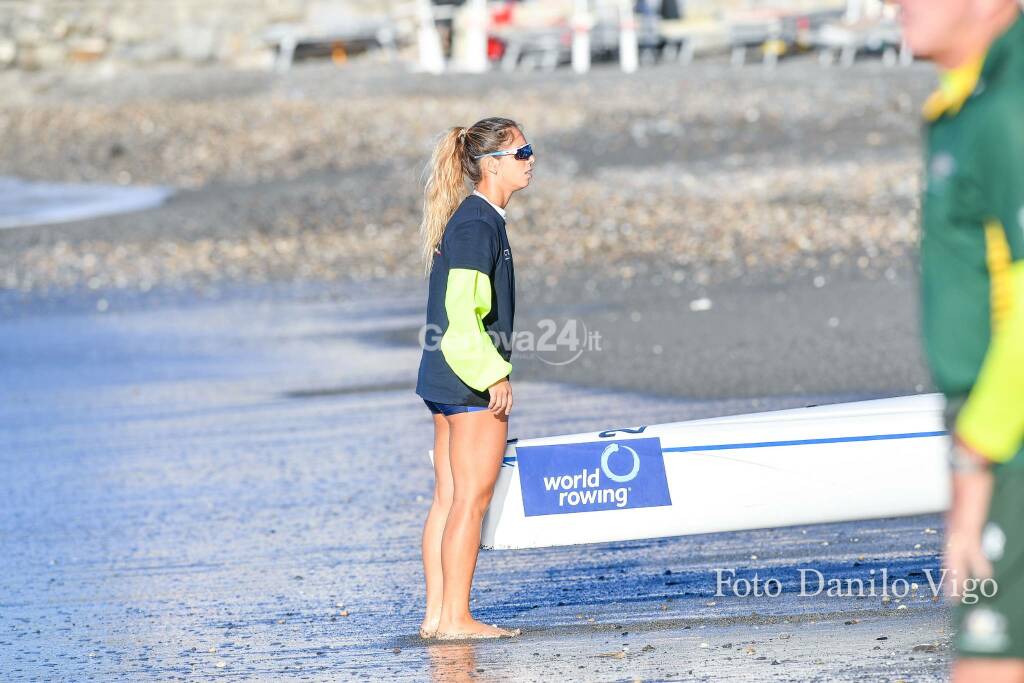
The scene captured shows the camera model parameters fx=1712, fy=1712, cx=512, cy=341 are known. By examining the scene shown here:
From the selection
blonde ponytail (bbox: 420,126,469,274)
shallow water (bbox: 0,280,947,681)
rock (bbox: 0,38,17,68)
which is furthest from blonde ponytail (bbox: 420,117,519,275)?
rock (bbox: 0,38,17,68)

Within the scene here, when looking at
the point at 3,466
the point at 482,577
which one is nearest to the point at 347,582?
the point at 482,577

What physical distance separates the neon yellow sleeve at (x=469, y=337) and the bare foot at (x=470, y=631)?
0.81m

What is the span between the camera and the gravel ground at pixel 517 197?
17.2 metres

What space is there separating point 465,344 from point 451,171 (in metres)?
0.67

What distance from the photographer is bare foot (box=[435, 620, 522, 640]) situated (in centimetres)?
552

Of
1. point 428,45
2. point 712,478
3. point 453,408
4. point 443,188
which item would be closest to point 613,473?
point 712,478

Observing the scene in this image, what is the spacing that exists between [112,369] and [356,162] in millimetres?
12107

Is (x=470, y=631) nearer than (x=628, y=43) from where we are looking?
Yes

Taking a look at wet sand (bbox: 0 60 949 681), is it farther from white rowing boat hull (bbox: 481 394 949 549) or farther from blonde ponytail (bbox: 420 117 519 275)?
blonde ponytail (bbox: 420 117 519 275)

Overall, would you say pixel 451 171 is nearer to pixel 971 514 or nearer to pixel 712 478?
pixel 712 478

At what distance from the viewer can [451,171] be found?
557 centimetres

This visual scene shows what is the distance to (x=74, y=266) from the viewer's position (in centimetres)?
1841

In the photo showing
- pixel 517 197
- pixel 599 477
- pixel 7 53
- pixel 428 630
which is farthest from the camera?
pixel 7 53

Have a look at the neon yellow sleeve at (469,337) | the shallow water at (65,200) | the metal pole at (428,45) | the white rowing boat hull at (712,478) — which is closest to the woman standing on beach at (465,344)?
the neon yellow sleeve at (469,337)
